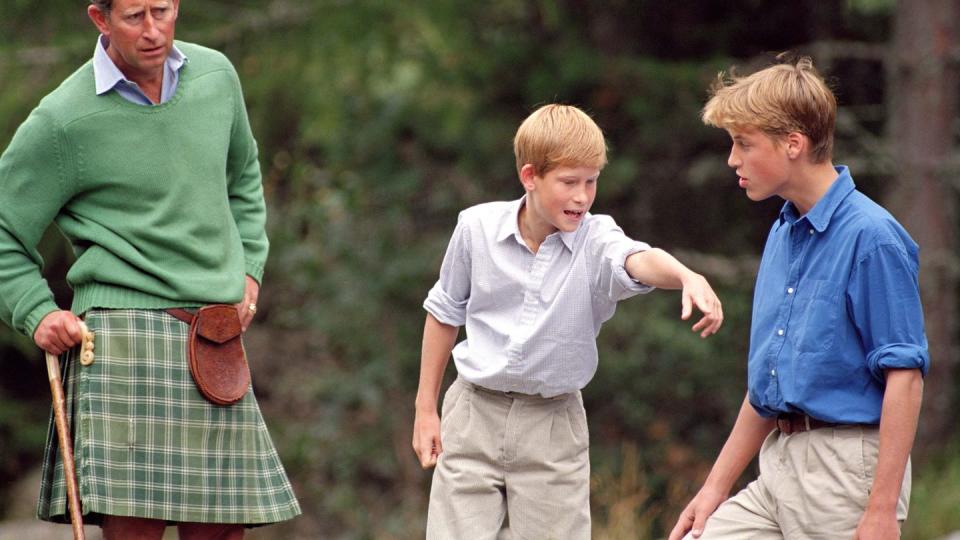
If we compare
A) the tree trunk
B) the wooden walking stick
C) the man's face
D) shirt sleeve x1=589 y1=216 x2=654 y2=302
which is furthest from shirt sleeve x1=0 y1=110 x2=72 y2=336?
the tree trunk

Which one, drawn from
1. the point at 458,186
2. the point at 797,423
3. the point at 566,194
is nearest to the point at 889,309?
the point at 797,423

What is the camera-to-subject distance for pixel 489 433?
3.33 m

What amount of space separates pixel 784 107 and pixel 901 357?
1.95ft

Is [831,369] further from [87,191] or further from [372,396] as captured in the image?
[372,396]

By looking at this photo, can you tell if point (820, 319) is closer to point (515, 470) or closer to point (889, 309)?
point (889, 309)

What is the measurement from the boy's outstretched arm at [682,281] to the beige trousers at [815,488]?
341 mm

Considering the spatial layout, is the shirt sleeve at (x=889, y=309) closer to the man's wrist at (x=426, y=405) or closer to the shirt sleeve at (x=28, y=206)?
the man's wrist at (x=426, y=405)

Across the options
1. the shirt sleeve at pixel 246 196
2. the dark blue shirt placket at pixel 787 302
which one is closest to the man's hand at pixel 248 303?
the shirt sleeve at pixel 246 196

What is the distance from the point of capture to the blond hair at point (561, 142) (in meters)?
3.15

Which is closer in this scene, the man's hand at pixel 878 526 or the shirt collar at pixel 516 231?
the man's hand at pixel 878 526

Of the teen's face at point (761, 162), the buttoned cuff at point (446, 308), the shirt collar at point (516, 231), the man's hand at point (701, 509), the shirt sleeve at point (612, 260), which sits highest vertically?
the teen's face at point (761, 162)

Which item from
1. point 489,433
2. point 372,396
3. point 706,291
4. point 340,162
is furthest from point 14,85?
point 706,291

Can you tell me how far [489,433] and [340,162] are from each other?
5.27 m

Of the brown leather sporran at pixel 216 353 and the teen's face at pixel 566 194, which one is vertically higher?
the teen's face at pixel 566 194
